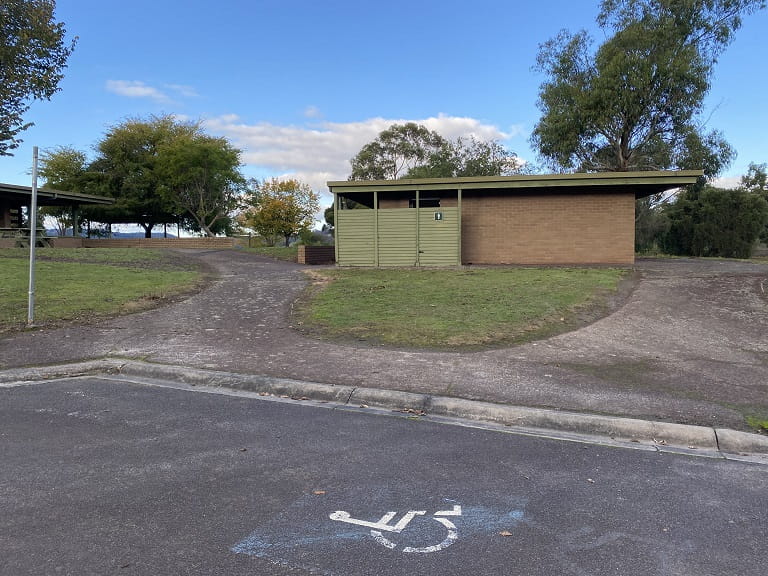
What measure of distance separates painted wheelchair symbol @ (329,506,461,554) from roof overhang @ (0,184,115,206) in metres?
29.1

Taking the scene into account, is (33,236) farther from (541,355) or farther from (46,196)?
(46,196)

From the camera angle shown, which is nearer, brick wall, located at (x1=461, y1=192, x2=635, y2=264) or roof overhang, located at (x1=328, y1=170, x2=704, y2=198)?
roof overhang, located at (x1=328, y1=170, x2=704, y2=198)

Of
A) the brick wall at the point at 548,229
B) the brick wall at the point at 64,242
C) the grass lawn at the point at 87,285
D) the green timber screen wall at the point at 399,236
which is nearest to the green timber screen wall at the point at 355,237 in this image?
the green timber screen wall at the point at 399,236

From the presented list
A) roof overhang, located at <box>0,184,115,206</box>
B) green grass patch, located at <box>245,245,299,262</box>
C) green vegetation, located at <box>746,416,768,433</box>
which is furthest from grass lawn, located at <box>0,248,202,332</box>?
green vegetation, located at <box>746,416,768,433</box>

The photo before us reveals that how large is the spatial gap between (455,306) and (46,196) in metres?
26.4

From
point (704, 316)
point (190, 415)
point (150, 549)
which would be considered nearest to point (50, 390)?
point (190, 415)

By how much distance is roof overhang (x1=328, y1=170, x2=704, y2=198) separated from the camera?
17.6 meters

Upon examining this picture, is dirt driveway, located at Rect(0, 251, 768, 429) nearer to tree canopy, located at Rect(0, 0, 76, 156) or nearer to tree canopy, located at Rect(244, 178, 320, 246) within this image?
tree canopy, located at Rect(0, 0, 76, 156)

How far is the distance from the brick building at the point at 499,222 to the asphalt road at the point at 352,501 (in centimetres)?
1401

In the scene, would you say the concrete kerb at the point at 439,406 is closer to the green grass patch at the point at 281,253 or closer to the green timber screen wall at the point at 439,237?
the green timber screen wall at the point at 439,237

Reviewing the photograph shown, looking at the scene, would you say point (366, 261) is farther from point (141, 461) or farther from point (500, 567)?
point (500, 567)

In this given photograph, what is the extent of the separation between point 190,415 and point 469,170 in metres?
38.8

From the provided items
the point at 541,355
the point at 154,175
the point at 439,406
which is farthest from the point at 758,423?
the point at 154,175

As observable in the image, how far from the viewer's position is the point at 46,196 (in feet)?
93.3
